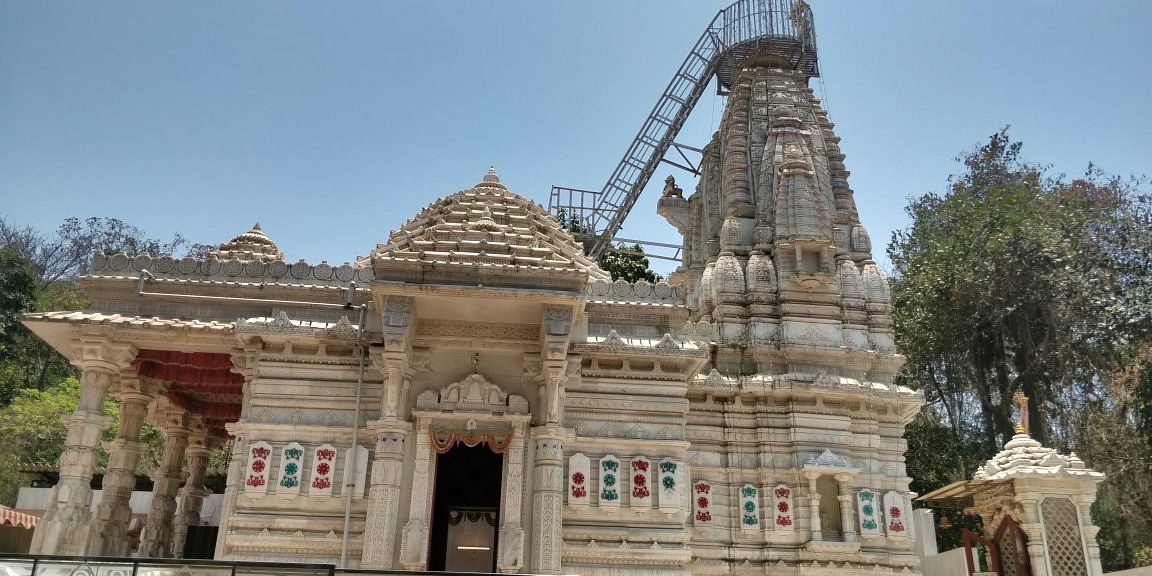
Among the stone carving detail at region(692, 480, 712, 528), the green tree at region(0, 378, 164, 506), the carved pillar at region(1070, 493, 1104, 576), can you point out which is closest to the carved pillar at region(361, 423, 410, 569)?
the stone carving detail at region(692, 480, 712, 528)

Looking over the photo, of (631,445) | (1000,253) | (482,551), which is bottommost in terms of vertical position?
(482,551)

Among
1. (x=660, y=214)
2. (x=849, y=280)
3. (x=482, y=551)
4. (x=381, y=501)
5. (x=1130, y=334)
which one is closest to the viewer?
(x=381, y=501)

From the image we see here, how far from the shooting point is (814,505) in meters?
18.4

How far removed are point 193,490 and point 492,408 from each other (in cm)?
1062

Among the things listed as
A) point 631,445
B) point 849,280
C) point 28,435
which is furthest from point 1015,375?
point 28,435

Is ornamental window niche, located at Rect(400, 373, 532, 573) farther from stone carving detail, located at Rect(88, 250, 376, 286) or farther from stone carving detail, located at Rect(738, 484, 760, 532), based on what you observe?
stone carving detail, located at Rect(738, 484, 760, 532)

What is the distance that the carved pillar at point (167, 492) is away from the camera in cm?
1909

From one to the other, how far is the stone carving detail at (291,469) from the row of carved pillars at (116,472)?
3.56m

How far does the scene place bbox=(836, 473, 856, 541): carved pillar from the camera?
725 inches

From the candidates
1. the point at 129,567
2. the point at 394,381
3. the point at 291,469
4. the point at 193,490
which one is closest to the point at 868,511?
the point at 394,381

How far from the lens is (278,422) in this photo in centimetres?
1530

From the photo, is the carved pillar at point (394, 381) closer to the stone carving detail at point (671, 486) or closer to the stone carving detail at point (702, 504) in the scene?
the stone carving detail at point (671, 486)

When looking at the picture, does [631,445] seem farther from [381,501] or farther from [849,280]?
[849,280]

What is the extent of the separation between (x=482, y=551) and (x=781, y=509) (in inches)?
267
